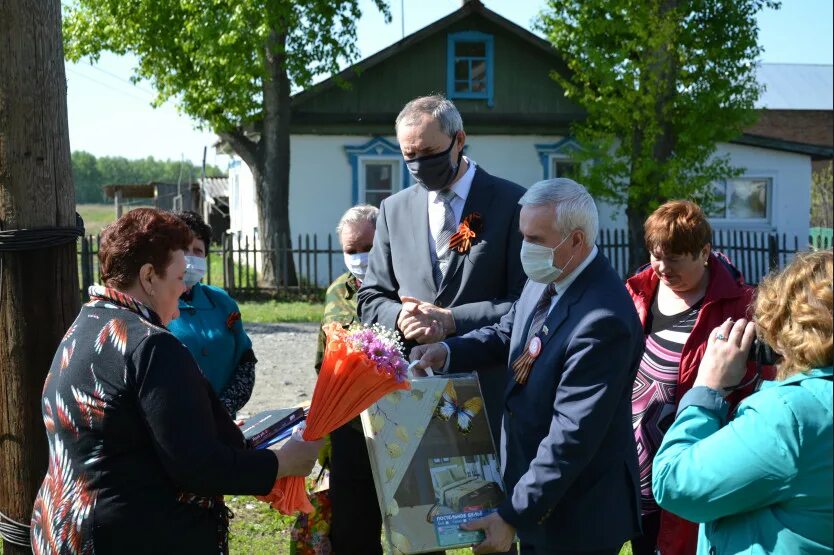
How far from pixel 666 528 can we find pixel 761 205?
2246 cm

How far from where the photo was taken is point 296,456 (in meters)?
3.10

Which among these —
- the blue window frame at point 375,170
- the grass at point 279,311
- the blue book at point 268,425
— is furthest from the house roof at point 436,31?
the blue book at point 268,425

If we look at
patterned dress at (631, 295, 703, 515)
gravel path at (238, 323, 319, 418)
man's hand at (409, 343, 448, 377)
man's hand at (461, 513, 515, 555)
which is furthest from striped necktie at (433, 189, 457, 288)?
gravel path at (238, 323, 319, 418)

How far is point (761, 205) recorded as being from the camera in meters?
24.5

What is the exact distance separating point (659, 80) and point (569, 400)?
678 inches

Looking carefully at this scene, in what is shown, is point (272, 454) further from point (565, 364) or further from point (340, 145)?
point (340, 145)

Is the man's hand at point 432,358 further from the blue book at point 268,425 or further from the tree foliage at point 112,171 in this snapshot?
the tree foliage at point 112,171

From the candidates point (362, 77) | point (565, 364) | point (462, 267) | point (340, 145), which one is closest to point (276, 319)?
point (340, 145)

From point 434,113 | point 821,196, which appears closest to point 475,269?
point 434,113

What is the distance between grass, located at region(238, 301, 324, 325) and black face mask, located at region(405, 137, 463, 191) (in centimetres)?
1230

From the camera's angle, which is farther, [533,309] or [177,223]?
[533,309]

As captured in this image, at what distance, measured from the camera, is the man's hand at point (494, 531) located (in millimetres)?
2994

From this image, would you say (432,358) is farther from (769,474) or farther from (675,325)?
(769,474)

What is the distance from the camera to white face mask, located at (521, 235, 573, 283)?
310cm
